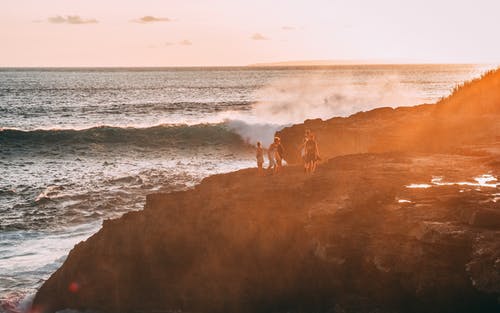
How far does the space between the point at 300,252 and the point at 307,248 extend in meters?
0.19

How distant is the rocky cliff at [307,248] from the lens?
11555 millimetres

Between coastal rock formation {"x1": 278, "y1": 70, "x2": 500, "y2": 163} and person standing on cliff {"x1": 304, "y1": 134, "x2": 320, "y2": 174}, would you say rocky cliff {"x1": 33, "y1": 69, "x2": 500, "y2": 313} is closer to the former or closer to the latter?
person standing on cliff {"x1": 304, "y1": 134, "x2": 320, "y2": 174}

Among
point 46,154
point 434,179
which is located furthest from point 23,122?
point 434,179

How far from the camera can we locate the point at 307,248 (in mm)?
13055

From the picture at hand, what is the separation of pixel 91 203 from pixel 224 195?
12.0 m

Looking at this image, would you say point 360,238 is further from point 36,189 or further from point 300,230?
point 36,189

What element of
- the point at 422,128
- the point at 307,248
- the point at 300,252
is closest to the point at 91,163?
the point at 422,128

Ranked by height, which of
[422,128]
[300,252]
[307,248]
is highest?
[422,128]

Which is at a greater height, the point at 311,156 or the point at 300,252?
the point at 311,156

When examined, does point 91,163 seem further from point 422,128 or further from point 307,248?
point 307,248

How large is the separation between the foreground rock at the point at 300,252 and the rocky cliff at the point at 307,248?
0.02 meters

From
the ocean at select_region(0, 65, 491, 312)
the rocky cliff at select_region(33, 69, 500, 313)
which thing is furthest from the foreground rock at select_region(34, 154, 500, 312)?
the ocean at select_region(0, 65, 491, 312)

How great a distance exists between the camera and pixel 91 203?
25.9 m

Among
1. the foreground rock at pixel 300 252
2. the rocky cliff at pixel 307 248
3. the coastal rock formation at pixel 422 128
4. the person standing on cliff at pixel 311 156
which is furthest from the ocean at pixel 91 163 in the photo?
the person standing on cliff at pixel 311 156
